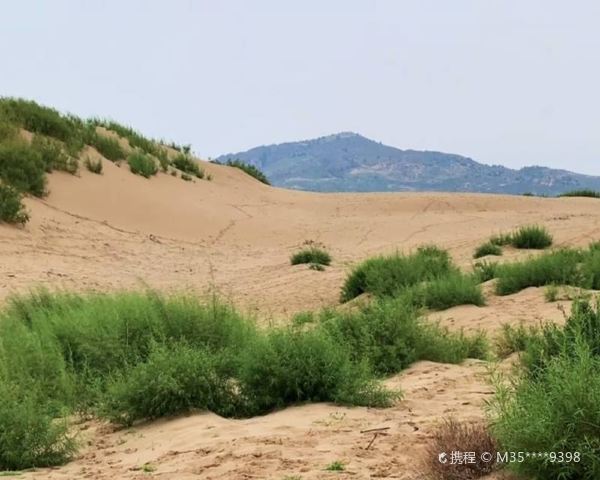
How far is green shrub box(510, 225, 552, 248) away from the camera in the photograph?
691 inches

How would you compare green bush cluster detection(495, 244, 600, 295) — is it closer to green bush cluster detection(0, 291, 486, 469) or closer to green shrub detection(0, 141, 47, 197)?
green bush cluster detection(0, 291, 486, 469)

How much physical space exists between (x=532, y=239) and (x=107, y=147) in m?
14.5

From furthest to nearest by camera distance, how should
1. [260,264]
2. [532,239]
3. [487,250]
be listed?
[260,264] < [532,239] < [487,250]

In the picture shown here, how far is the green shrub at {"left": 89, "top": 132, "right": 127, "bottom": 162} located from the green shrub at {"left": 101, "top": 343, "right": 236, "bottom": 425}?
67.0 ft

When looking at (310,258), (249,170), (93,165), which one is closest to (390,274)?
(310,258)

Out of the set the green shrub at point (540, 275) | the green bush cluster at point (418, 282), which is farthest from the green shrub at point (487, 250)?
the green shrub at point (540, 275)

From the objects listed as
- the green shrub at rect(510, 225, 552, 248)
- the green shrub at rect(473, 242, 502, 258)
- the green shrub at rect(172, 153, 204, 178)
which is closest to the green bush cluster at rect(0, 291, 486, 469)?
the green shrub at rect(473, 242, 502, 258)

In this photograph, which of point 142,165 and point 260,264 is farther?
point 142,165

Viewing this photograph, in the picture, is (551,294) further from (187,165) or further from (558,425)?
(187,165)

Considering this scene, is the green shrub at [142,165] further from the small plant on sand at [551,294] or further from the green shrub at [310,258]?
the small plant on sand at [551,294]

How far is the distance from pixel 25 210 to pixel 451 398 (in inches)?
547

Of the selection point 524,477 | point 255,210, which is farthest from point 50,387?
point 255,210

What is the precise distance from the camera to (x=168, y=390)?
19.6ft

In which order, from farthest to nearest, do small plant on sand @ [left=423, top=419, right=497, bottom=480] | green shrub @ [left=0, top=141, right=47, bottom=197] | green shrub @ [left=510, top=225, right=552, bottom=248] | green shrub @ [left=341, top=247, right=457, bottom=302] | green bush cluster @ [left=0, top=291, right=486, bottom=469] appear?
green shrub @ [left=0, top=141, right=47, bottom=197], green shrub @ [left=510, top=225, right=552, bottom=248], green shrub @ [left=341, top=247, right=457, bottom=302], green bush cluster @ [left=0, top=291, right=486, bottom=469], small plant on sand @ [left=423, top=419, right=497, bottom=480]
